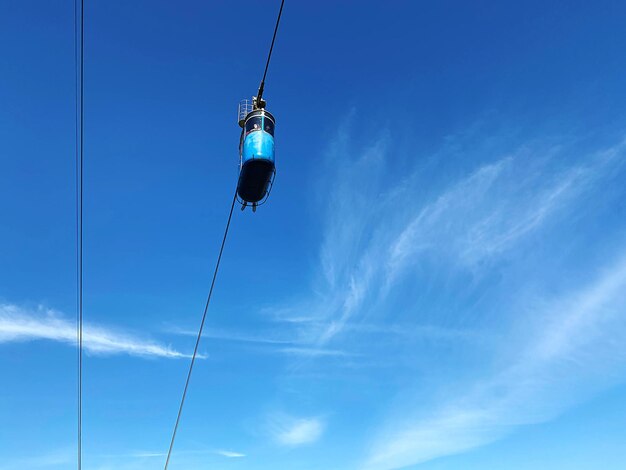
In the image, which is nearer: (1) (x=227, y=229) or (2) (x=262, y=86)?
(2) (x=262, y=86)

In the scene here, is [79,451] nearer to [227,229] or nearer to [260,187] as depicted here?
[227,229]

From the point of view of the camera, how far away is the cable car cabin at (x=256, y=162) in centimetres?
1758

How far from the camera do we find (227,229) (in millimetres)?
19250

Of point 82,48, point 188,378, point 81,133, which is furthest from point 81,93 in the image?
point 188,378

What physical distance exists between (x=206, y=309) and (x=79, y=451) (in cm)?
1018

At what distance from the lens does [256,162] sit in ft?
57.3

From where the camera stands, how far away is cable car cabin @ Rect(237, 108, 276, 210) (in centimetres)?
1758

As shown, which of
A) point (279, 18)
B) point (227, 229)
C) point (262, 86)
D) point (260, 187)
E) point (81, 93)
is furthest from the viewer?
point (81, 93)

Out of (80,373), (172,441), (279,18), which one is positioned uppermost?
(279,18)

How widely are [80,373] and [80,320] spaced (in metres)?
2.94

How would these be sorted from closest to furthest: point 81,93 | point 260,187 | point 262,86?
point 262,86, point 260,187, point 81,93

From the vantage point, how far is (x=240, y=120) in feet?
66.0

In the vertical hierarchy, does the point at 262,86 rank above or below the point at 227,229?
above

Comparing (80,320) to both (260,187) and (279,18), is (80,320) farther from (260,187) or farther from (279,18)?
(279,18)
